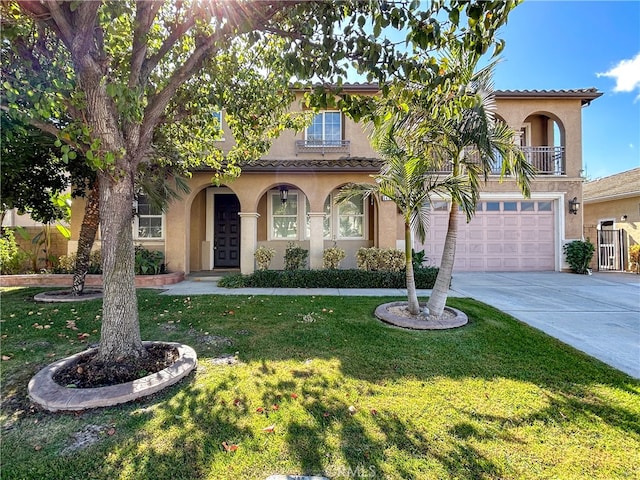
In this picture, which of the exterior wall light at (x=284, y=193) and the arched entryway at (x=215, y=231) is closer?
the exterior wall light at (x=284, y=193)

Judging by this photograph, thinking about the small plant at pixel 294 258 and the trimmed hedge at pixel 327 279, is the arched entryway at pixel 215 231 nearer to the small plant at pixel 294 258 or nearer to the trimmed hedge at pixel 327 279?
the small plant at pixel 294 258

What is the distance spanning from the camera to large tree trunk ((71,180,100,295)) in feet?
24.3

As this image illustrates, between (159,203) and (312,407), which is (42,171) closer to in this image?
(159,203)

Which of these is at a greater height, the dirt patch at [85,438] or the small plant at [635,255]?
the small plant at [635,255]

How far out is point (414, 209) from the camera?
5551 mm

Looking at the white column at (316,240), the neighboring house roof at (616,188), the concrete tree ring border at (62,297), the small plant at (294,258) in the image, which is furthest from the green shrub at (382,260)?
the neighboring house roof at (616,188)

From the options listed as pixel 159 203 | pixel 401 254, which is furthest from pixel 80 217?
pixel 401 254

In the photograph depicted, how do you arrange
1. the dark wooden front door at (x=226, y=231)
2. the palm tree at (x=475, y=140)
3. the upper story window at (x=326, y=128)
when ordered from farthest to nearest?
the dark wooden front door at (x=226, y=231)
the upper story window at (x=326, y=128)
the palm tree at (x=475, y=140)

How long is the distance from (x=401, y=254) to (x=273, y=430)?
7293mm

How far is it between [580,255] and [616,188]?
6619 mm

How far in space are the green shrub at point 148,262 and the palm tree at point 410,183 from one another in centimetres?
747

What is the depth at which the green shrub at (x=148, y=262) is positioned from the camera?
920cm

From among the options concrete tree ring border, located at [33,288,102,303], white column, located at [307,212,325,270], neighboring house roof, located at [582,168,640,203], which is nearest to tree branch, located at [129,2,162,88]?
concrete tree ring border, located at [33,288,102,303]

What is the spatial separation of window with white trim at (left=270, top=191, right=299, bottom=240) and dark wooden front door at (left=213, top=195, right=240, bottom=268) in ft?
5.36
